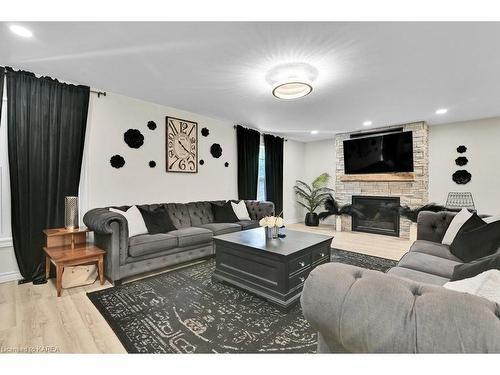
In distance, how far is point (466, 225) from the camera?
7.44ft

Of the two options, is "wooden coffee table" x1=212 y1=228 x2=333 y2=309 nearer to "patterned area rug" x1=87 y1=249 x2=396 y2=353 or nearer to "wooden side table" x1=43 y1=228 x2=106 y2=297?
"patterned area rug" x1=87 y1=249 x2=396 y2=353

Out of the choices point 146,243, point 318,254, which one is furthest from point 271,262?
point 146,243

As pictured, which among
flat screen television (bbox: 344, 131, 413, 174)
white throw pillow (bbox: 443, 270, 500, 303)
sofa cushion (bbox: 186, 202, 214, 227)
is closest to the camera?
white throw pillow (bbox: 443, 270, 500, 303)

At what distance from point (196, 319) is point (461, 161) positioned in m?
5.88

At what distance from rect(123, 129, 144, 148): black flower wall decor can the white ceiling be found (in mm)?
565

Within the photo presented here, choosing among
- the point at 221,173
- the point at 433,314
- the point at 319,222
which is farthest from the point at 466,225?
the point at 319,222

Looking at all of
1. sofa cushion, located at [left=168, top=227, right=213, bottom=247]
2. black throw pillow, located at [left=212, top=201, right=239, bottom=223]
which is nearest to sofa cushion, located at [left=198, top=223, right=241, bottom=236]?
sofa cushion, located at [left=168, top=227, right=213, bottom=247]

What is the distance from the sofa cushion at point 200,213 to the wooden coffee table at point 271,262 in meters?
1.46

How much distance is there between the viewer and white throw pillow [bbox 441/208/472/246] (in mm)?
2469

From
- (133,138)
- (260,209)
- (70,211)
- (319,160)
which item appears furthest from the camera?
(319,160)

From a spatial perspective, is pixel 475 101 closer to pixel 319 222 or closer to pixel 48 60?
pixel 319 222

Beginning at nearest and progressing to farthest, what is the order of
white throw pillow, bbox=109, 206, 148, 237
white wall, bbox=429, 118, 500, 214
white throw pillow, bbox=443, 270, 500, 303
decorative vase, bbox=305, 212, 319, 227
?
1. white throw pillow, bbox=443, 270, 500, 303
2. white throw pillow, bbox=109, 206, 148, 237
3. white wall, bbox=429, 118, 500, 214
4. decorative vase, bbox=305, 212, 319, 227

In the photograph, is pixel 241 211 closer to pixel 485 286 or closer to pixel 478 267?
pixel 478 267

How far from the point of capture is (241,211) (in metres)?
4.66
